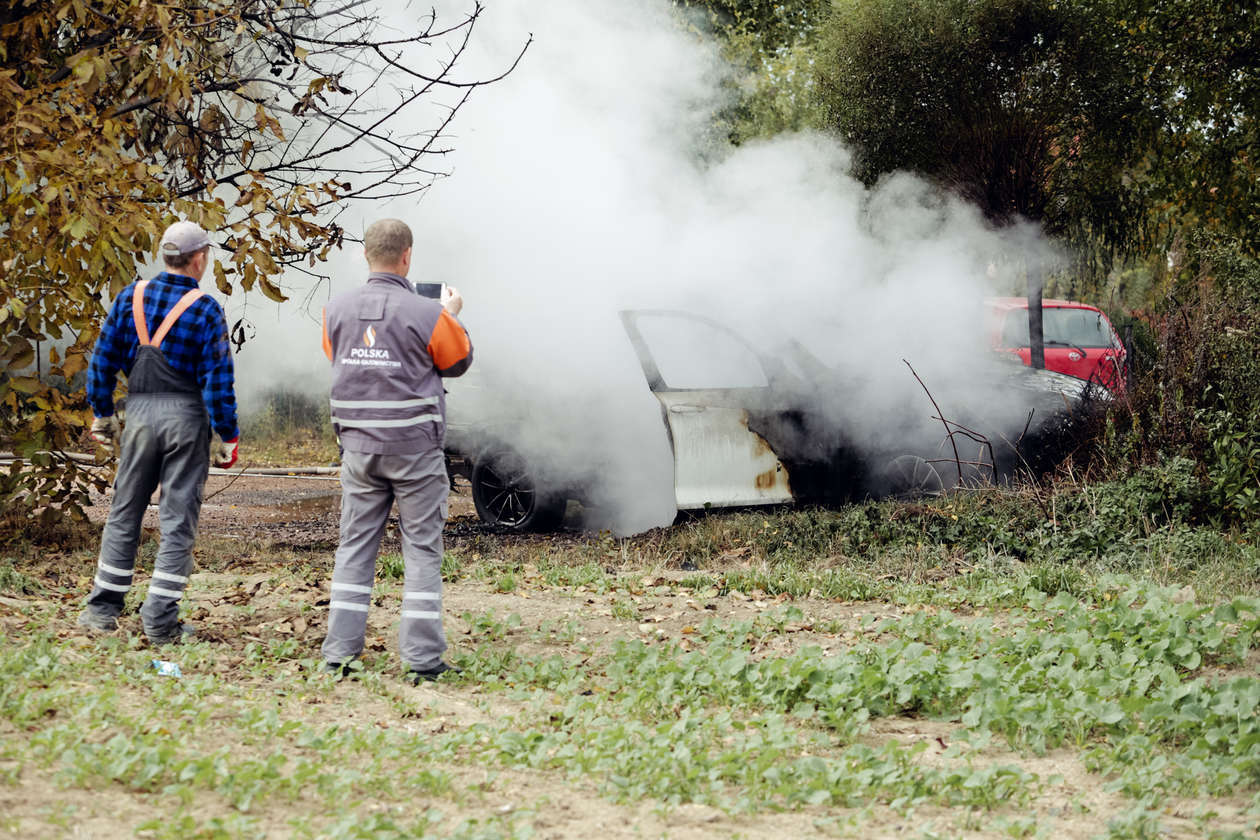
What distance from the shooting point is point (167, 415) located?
16.2 ft

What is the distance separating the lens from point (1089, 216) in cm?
1073

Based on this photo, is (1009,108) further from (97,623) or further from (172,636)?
(97,623)

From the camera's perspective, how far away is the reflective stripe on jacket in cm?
463

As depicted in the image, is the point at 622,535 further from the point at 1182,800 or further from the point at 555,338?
the point at 1182,800

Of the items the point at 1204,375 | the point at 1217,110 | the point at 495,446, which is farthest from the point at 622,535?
the point at 1217,110

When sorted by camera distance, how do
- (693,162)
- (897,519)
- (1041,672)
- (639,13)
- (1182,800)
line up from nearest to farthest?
(1182,800) < (1041,672) < (897,519) < (693,162) < (639,13)

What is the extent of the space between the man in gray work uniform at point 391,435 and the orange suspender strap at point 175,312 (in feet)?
2.14

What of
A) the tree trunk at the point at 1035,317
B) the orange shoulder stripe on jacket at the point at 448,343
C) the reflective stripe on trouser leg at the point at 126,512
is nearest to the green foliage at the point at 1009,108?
the tree trunk at the point at 1035,317

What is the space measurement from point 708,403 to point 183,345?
345cm

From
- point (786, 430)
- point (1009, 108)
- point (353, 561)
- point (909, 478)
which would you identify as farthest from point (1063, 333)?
point (353, 561)

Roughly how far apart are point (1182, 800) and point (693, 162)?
701 centimetres

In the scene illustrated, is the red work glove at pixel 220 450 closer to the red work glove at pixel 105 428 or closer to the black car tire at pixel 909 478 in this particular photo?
the red work glove at pixel 105 428

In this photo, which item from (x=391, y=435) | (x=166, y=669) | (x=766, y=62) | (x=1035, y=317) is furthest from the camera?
(x=766, y=62)

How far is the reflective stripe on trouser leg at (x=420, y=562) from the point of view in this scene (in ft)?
15.3
